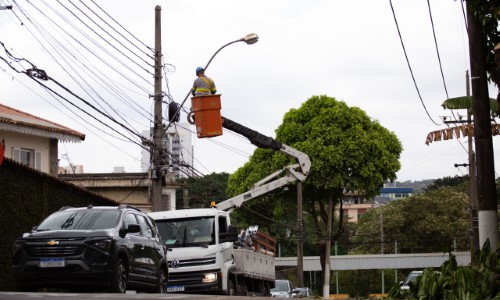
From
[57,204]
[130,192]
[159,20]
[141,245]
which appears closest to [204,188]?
[130,192]

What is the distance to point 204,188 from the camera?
81000 millimetres

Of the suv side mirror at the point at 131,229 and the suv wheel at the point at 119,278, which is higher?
the suv side mirror at the point at 131,229

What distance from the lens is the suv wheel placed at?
18.1 meters

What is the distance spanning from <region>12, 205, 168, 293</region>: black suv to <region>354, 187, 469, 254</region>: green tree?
5398 cm

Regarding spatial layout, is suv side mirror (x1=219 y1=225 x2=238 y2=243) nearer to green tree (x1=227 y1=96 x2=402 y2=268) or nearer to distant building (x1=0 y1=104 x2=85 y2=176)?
distant building (x1=0 y1=104 x2=85 y2=176)

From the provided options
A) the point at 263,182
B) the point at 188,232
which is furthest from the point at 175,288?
the point at 263,182

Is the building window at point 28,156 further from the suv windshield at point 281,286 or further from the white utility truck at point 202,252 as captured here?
the white utility truck at point 202,252

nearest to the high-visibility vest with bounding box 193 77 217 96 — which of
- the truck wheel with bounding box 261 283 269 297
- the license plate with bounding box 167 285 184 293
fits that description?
the license plate with bounding box 167 285 184 293

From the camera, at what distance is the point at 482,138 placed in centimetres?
1636

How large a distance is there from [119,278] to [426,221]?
2314 inches

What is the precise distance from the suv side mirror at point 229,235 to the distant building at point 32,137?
1104 centimetres

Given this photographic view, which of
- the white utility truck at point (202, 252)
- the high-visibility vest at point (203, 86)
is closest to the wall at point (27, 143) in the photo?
the high-visibility vest at point (203, 86)

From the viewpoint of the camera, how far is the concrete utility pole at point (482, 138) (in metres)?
16.2

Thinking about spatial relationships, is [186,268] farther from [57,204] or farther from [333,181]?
[333,181]
